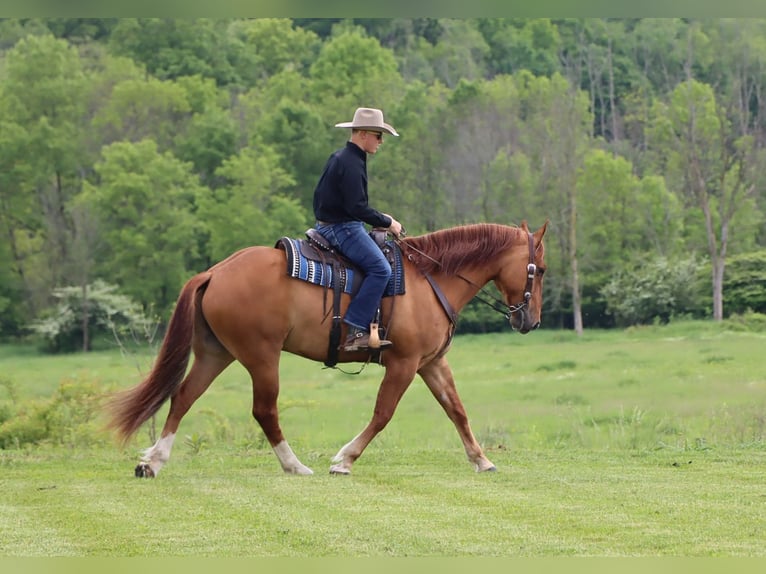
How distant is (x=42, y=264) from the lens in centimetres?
5644

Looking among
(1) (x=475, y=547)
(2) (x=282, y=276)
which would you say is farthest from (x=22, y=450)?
(1) (x=475, y=547)

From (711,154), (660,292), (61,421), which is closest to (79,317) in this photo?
(660,292)

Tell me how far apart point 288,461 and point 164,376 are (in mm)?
1299

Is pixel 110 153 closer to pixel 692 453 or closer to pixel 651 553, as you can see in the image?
pixel 692 453

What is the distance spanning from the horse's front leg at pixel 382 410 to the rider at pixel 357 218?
30 centimetres

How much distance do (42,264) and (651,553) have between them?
52.6 metres

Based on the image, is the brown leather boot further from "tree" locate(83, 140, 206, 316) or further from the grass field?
"tree" locate(83, 140, 206, 316)

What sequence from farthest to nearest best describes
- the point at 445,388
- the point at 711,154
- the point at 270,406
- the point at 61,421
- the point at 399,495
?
the point at 711,154
the point at 61,421
the point at 445,388
the point at 270,406
the point at 399,495

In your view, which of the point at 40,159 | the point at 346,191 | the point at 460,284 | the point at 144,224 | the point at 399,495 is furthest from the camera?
the point at 40,159

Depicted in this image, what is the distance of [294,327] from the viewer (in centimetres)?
1069

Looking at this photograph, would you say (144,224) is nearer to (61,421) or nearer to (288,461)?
(61,421)

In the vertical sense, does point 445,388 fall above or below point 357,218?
below

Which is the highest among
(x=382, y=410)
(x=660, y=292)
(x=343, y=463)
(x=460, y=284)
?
(x=460, y=284)

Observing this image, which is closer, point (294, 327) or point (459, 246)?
point (294, 327)
